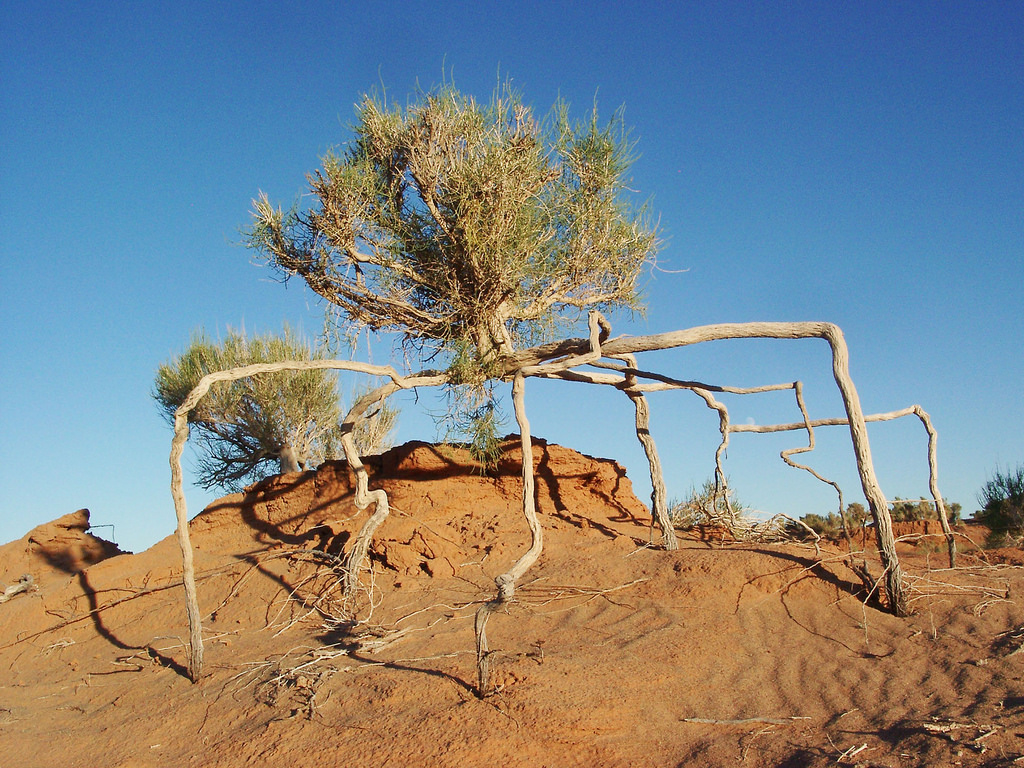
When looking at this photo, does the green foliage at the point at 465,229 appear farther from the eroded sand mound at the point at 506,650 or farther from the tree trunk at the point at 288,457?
the tree trunk at the point at 288,457

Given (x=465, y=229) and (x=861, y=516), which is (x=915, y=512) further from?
(x=465, y=229)

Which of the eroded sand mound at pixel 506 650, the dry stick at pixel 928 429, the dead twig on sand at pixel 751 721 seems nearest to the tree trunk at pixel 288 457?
the eroded sand mound at pixel 506 650

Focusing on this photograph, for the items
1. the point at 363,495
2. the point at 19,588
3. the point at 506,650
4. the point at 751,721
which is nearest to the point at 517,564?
the point at 506,650

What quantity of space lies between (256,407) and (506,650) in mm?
15240

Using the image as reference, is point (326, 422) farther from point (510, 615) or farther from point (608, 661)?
point (608, 661)

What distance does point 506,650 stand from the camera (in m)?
6.60

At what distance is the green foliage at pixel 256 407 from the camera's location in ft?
63.9

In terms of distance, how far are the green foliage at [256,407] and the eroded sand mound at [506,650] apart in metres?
8.63

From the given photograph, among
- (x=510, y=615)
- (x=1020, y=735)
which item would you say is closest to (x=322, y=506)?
(x=510, y=615)

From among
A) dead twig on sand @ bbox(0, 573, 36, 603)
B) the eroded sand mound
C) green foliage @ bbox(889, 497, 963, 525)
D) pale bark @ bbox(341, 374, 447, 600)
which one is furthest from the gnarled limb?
green foliage @ bbox(889, 497, 963, 525)

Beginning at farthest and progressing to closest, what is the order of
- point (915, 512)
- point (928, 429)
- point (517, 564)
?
point (915, 512) < point (928, 429) < point (517, 564)

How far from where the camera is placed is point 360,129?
1136 cm

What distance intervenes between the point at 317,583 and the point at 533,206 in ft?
18.9

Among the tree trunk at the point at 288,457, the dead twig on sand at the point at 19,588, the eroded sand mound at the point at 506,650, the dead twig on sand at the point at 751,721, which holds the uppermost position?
the tree trunk at the point at 288,457
